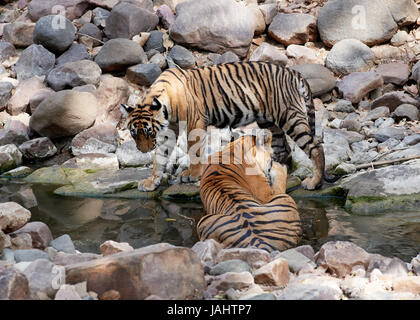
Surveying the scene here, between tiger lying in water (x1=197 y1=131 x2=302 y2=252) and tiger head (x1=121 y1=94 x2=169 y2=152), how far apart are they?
1.37 m

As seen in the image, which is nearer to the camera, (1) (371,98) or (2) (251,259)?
(2) (251,259)

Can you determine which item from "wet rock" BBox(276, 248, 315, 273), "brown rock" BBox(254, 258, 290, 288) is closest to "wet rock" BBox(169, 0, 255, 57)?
"wet rock" BBox(276, 248, 315, 273)

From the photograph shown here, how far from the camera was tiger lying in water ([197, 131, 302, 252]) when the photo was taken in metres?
4.07

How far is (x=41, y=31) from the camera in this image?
34.3 ft

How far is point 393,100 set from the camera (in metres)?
8.62

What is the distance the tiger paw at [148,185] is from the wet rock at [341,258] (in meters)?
3.37

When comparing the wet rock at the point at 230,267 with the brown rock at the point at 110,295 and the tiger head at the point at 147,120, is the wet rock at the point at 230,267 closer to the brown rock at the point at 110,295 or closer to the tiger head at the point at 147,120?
the brown rock at the point at 110,295

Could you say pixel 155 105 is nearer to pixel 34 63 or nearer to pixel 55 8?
pixel 34 63

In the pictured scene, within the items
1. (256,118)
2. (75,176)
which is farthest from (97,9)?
(256,118)

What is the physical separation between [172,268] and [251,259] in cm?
71

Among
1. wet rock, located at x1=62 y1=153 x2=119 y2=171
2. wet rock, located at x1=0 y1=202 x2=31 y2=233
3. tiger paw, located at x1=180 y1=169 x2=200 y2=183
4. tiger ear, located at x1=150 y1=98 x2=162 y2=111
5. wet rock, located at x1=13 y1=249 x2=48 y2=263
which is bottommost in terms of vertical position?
wet rock, located at x1=13 y1=249 x2=48 y2=263

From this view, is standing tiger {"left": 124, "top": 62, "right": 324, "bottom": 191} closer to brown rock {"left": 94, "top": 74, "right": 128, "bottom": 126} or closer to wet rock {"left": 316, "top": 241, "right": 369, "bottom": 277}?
wet rock {"left": 316, "top": 241, "right": 369, "bottom": 277}

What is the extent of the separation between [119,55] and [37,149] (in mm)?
2407

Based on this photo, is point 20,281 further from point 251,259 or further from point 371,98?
point 371,98
